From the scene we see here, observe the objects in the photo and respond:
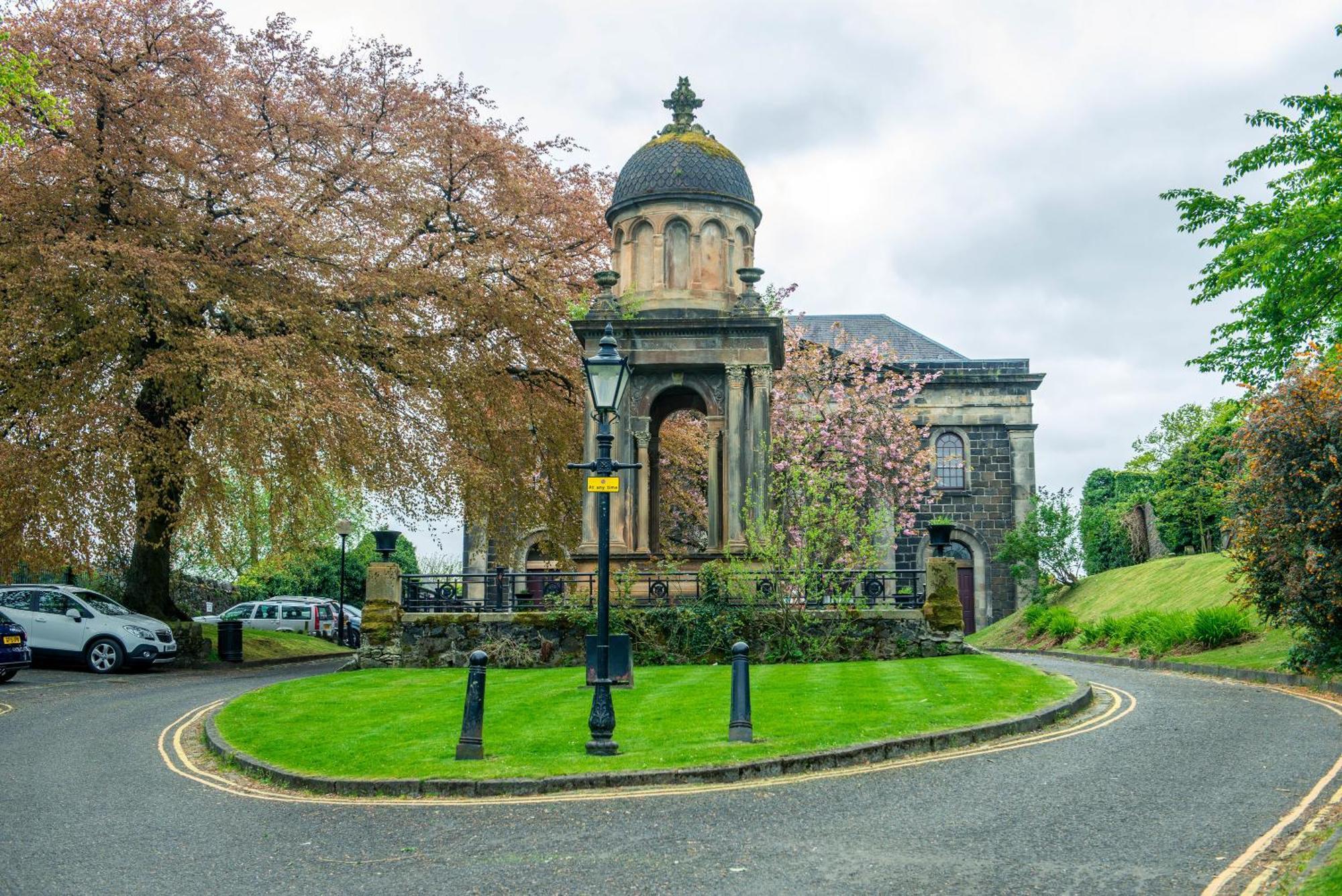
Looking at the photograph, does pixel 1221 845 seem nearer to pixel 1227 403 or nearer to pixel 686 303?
pixel 686 303

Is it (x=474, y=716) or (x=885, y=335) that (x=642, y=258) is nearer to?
(x=474, y=716)

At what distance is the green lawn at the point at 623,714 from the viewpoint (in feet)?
37.1

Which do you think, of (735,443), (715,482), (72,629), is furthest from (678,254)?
(72,629)

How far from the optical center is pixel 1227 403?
2442 centimetres

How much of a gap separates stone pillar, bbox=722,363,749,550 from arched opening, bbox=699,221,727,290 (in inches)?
84.3

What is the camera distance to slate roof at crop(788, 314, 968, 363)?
158 feet

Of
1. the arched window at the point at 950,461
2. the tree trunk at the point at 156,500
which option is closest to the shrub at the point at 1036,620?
the arched window at the point at 950,461

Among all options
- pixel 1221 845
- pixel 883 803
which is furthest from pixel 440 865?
pixel 1221 845

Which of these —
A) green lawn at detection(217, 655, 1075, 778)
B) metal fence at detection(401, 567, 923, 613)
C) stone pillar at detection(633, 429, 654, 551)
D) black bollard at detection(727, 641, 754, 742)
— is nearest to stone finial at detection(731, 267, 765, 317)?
stone pillar at detection(633, 429, 654, 551)

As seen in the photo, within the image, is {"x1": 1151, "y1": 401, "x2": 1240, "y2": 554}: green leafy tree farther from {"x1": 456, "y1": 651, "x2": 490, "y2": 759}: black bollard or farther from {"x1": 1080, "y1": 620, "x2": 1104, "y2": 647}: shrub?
{"x1": 456, "y1": 651, "x2": 490, "y2": 759}: black bollard

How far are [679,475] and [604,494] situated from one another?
2635 centimetres

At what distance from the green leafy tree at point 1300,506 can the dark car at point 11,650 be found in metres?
19.9

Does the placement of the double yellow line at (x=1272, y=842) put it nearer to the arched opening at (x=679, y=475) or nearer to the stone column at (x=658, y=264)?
the arched opening at (x=679, y=475)

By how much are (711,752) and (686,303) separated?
13.9 meters
